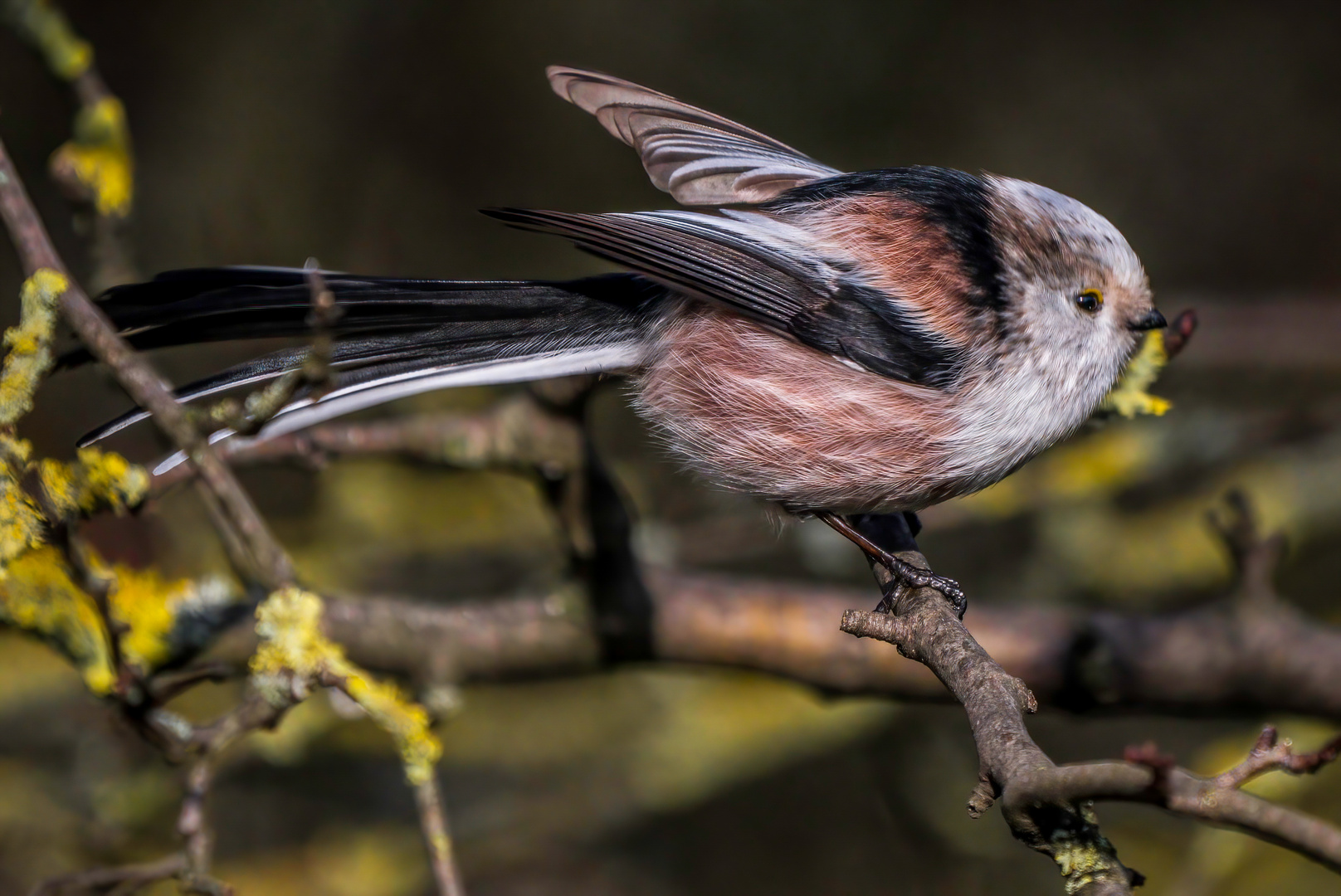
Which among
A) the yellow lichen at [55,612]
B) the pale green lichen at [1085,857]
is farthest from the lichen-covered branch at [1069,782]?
the yellow lichen at [55,612]

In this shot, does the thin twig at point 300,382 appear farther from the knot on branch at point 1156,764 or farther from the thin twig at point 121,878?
the knot on branch at point 1156,764

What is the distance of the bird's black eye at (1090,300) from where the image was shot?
7.46 feet

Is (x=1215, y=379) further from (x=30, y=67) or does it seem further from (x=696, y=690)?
(x=30, y=67)

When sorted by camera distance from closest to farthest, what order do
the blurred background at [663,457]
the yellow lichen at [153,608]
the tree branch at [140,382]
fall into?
the tree branch at [140,382] → the yellow lichen at [153,608] → the blurred background at [663,457]

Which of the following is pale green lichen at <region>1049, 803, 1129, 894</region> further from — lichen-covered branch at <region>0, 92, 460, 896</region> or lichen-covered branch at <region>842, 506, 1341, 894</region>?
lichen-covered branch at <region>0, 92, 460, 896</region>

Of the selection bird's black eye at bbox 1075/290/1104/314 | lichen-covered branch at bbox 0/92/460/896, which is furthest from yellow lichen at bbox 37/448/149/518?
bird's black eye at bbox 1075/290/1104/314

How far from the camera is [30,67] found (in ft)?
14.9

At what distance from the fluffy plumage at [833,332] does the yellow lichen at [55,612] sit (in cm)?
58

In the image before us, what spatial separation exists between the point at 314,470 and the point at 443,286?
0.75 m

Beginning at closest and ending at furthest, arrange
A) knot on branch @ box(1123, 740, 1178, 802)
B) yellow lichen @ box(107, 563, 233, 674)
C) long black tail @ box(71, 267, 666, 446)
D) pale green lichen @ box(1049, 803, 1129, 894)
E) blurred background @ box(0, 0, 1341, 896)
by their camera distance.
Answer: knot on branch @ box(1123, 740, 1178, 802) < pale green lichen @ box(1049, 803, 1129, 894) < long black tail @ box(71, 267, 666, 446) < yellow lichen @ box(107, 563, 233, 674) < blurred background @ box(0, 0, 1341, 896)

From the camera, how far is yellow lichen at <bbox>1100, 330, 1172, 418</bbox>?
2330mm

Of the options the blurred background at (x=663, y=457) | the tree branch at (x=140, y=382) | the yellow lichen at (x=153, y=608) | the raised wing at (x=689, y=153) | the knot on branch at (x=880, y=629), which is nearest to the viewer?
the tree branch at (x=140, y=382)

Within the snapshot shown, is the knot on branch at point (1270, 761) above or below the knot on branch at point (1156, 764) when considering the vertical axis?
above

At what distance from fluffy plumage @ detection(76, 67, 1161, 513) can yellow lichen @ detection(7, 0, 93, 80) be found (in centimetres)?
109
